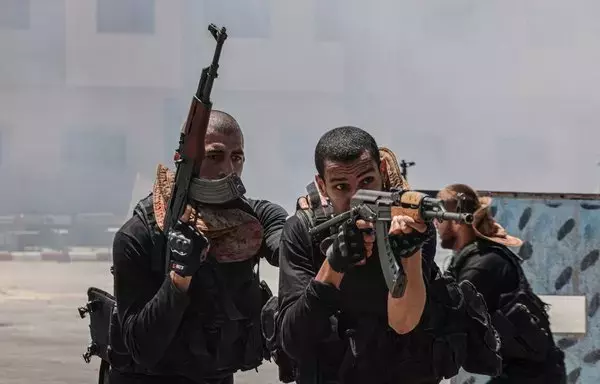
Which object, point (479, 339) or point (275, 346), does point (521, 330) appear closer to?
point (479, 339)

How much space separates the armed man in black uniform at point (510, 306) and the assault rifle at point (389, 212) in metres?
1.31

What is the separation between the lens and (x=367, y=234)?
1.91m

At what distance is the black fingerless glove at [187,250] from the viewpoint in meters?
2.37

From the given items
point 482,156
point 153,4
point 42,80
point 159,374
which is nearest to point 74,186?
point 42,80

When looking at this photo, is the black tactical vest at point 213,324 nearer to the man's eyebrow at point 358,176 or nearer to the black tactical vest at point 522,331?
the man's eyebrow at point 358,176

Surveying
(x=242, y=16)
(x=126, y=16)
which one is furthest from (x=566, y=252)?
(x=126, y=16)

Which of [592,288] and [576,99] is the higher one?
[576,99]

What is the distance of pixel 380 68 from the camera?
8.34 m

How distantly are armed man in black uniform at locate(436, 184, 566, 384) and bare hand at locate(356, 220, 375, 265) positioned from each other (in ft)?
4.20

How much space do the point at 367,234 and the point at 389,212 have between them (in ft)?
0.25

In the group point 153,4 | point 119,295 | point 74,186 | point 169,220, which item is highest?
point 153,4

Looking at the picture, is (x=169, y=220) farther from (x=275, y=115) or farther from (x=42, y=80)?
(x=42, y=80)

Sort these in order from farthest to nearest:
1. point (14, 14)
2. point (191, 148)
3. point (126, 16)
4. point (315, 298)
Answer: point (14, 14) → point (126, 16) → point (191, 148) → point (315, 298)

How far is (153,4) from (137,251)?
6557 millimetres
